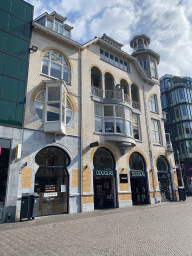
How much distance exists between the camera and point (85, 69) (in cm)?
1764

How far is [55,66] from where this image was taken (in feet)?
51.9

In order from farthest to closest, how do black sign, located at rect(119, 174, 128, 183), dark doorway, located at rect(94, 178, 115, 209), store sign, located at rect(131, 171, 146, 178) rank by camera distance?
1. store sign, located at rect(131, 171, 146, 178)
2. black sign, located at rect(119, 174, 128, 183)
3. dark doorway, located at rect(94, 178, 115, 209)

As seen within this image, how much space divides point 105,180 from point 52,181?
19.5 ft

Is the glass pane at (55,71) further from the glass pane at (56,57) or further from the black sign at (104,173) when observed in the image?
the black sign at (104,173)

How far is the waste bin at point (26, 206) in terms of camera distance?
34.7 feet

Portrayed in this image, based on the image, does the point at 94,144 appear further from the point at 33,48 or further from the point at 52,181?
the point at 33,48

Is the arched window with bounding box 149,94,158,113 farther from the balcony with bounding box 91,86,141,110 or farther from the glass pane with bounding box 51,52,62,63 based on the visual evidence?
the glass pane with bounding box 51,52,62,63

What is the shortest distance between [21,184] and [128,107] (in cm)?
1185

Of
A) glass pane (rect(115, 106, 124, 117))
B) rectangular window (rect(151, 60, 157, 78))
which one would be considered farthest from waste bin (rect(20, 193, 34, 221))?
rectangular window (rect(151, 60, 157, 78))

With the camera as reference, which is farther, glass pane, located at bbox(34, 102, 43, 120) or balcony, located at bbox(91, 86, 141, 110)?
balcony, located at bbox(91, 86, 141, 110)

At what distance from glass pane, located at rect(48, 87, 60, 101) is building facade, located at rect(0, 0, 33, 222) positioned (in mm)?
1837

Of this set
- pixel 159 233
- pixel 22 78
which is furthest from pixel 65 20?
pixel 159 233

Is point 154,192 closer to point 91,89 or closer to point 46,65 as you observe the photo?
point 91,89

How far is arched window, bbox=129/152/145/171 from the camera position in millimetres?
18750
